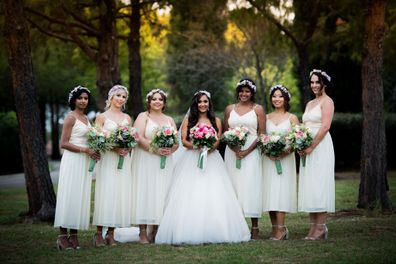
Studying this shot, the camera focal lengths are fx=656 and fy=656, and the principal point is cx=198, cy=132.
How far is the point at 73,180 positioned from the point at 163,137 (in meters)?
1.49

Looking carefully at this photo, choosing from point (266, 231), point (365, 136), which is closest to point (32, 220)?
point (266, 231)

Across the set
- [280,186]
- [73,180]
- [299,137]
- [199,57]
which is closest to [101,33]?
[73,180]

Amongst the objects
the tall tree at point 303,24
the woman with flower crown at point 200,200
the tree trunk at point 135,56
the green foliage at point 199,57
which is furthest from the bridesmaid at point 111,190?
the green foliage at point 199,57

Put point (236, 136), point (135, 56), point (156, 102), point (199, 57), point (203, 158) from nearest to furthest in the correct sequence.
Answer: point (236, 136), point (203, 158), point (156, 102), point (135, 56), point (199, 57)

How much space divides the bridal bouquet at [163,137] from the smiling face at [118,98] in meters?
0.70

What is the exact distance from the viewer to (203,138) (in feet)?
33.1

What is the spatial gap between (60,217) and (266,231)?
3.87m

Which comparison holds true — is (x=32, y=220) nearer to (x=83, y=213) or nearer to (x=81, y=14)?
(x=83, y=213)

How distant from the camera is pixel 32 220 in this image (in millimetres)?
13234

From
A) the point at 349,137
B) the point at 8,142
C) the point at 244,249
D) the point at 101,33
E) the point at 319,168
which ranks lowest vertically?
the point at 244,249

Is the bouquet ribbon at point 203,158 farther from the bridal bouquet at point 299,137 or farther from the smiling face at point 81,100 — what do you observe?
the smiling face at point 81,100

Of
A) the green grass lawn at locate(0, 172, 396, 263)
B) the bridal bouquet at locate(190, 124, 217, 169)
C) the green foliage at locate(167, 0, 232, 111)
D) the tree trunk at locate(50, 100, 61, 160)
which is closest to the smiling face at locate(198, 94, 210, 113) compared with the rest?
the bridal bouquet at locate(190, 124, 217, 169)

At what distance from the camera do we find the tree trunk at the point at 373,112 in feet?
44.4

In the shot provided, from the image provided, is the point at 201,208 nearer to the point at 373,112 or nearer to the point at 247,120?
the point at 247,120
